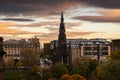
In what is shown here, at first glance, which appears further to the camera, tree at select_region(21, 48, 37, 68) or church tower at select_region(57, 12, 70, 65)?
tree at select_region(21, 48, 37, 68)

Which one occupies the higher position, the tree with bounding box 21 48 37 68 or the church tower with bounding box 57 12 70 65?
the church tower with bounding box 57 12 70 65

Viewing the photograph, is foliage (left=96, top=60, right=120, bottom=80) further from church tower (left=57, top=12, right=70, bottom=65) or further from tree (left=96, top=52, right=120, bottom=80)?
church tower (left=57, top=12, right=70, bottom=65)

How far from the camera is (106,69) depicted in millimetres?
82750

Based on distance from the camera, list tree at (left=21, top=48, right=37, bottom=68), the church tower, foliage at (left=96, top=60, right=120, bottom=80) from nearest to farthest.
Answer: foliage at (left=96, top=60, right=120, bottom=80) → the church tower → tree at (left=21, top=48, right=37, bottom=68)

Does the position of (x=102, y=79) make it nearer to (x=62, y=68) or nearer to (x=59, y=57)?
(x=62, y=68)

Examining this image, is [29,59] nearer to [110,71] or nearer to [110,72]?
[110,71]

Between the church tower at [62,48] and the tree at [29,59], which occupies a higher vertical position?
the church tower at [62,48]

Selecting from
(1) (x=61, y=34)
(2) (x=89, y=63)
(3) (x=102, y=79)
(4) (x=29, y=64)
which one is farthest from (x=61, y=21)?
(3) (x=102, y=79)

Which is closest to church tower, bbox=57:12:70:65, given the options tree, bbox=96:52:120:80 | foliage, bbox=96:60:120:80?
tree, bbox=96:52:120:80

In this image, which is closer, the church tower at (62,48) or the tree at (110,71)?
the tree at (110,71)

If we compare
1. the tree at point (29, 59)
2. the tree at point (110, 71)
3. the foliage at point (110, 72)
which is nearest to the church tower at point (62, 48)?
the tree at point (29, 59)

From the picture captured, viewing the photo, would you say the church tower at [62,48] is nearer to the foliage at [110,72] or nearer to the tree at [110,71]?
the tree at [110,71]

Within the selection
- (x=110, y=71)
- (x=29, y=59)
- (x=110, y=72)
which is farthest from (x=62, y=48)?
(x=110, y=72)

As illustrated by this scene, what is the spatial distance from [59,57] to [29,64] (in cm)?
1230
